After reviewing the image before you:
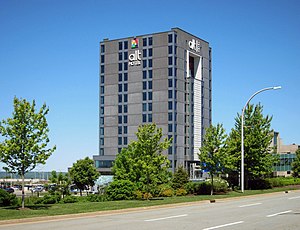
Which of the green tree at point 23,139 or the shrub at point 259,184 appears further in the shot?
the shrub at point 259,184

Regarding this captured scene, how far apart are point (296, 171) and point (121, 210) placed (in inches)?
2092

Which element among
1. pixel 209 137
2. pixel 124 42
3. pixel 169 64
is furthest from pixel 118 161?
pixel 124 42

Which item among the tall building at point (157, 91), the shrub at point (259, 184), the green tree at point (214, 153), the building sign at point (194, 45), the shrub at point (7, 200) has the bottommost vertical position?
the shrub at point (259, 184)

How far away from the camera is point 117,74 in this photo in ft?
359

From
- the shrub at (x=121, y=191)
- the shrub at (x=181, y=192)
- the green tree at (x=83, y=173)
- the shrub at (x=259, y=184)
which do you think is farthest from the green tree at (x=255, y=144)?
the green tree at (x=83, y=173)

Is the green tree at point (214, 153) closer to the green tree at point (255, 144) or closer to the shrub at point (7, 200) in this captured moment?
the green tree at point (255, 144)

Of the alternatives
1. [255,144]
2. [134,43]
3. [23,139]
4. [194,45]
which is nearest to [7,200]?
[23,139]

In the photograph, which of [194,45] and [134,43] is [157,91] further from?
[194,45]

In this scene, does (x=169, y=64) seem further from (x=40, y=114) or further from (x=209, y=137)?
(x=40, y=114)

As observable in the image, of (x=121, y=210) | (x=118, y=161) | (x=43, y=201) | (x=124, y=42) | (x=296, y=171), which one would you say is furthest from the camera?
(x=124, y=42)

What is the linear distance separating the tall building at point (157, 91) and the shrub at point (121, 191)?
65.7 meters

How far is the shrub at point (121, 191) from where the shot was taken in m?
33.6

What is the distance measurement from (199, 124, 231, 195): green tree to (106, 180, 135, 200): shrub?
298 inches

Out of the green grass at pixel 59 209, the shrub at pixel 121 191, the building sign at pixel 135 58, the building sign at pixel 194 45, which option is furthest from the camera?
the building sign at pixel 194 45
